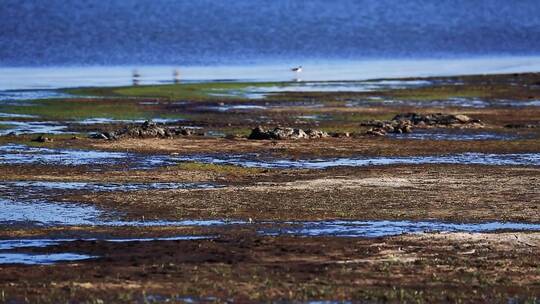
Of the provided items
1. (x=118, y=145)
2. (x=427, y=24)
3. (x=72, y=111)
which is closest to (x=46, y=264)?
(x=118, y=145)

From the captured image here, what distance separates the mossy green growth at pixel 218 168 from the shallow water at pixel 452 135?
847 cm

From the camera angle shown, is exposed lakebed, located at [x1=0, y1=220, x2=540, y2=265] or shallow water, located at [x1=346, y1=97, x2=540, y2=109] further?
shallow water, located at [x1=346, y1=97, x2=540, y2=109]

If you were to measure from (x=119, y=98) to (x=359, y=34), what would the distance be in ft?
195

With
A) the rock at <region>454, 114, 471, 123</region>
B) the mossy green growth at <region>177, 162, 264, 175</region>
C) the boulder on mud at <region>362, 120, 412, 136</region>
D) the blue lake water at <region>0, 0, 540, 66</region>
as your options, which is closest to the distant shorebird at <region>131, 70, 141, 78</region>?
the blue lake water at <region>0, 0, 540, 66</region>

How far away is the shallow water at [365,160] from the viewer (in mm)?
31516

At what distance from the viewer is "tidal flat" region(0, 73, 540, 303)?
18.0 m

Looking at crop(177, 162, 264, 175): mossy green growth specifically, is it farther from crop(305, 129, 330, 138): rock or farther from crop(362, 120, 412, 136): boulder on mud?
crop(362, 120, 412, 136): boulder on mud

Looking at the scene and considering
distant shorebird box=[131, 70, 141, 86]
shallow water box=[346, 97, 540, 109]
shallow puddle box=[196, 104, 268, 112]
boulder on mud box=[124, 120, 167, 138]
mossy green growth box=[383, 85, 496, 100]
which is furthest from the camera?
distant shorebird box=[131, 70, 141, 86]

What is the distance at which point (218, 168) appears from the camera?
3036cm

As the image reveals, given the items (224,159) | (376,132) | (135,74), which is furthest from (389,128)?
(135,74)

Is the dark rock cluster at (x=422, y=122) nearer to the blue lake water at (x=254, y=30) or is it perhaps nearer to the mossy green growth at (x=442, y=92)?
the mossy green growth at (x=442, y=92)

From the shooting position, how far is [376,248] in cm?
2023

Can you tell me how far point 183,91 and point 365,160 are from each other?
22.7m

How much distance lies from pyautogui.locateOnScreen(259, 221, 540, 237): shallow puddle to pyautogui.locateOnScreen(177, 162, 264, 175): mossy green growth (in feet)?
23.2
